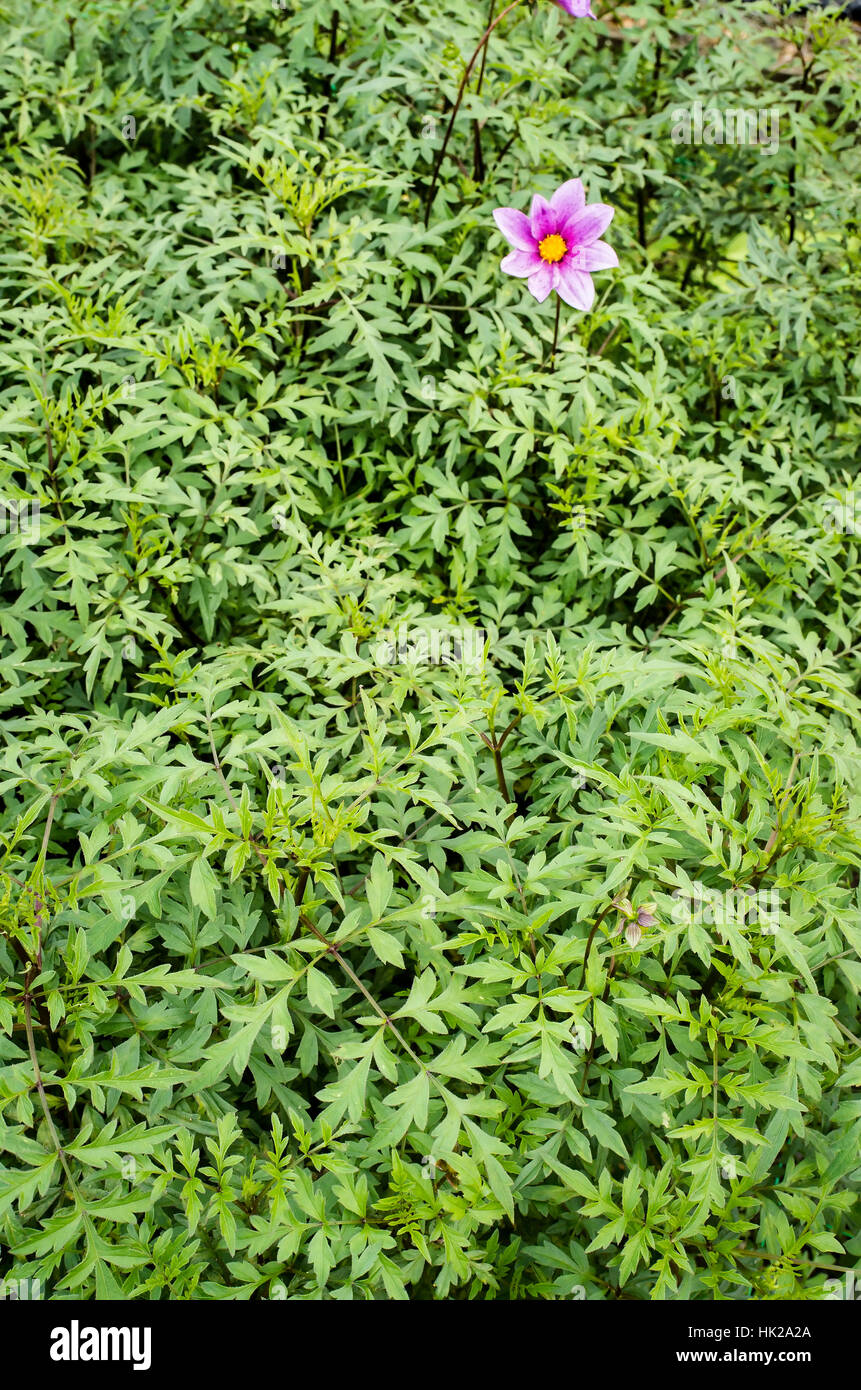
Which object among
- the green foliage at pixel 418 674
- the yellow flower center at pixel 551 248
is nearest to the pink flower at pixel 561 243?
the yellow flower center at pixel 551 248

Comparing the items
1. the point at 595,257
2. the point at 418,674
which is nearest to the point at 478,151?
the point at 595,257

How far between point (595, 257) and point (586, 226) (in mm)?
87

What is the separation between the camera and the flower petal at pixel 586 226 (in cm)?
246

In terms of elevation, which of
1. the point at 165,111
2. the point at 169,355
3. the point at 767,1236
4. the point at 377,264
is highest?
the point at 165,111

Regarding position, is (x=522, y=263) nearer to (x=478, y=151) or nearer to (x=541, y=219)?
(x=541, y=219)

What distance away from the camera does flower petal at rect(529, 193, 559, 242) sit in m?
2.44

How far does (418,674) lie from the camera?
2.12 m

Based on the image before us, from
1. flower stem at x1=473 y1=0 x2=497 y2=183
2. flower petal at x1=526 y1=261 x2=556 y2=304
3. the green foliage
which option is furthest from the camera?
flower stem at x1=473 y1=0 x2=497 y2=183

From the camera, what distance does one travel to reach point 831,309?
9.67 feet

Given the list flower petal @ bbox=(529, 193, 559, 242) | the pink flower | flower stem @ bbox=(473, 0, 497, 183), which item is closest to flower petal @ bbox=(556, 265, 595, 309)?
the pink flower

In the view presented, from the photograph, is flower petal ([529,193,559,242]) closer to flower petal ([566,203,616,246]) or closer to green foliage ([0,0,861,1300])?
flower petal ([566,203,616,246])

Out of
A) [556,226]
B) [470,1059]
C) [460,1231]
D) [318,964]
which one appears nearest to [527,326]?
[556,226]

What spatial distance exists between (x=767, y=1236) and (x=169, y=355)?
89.1 inches
